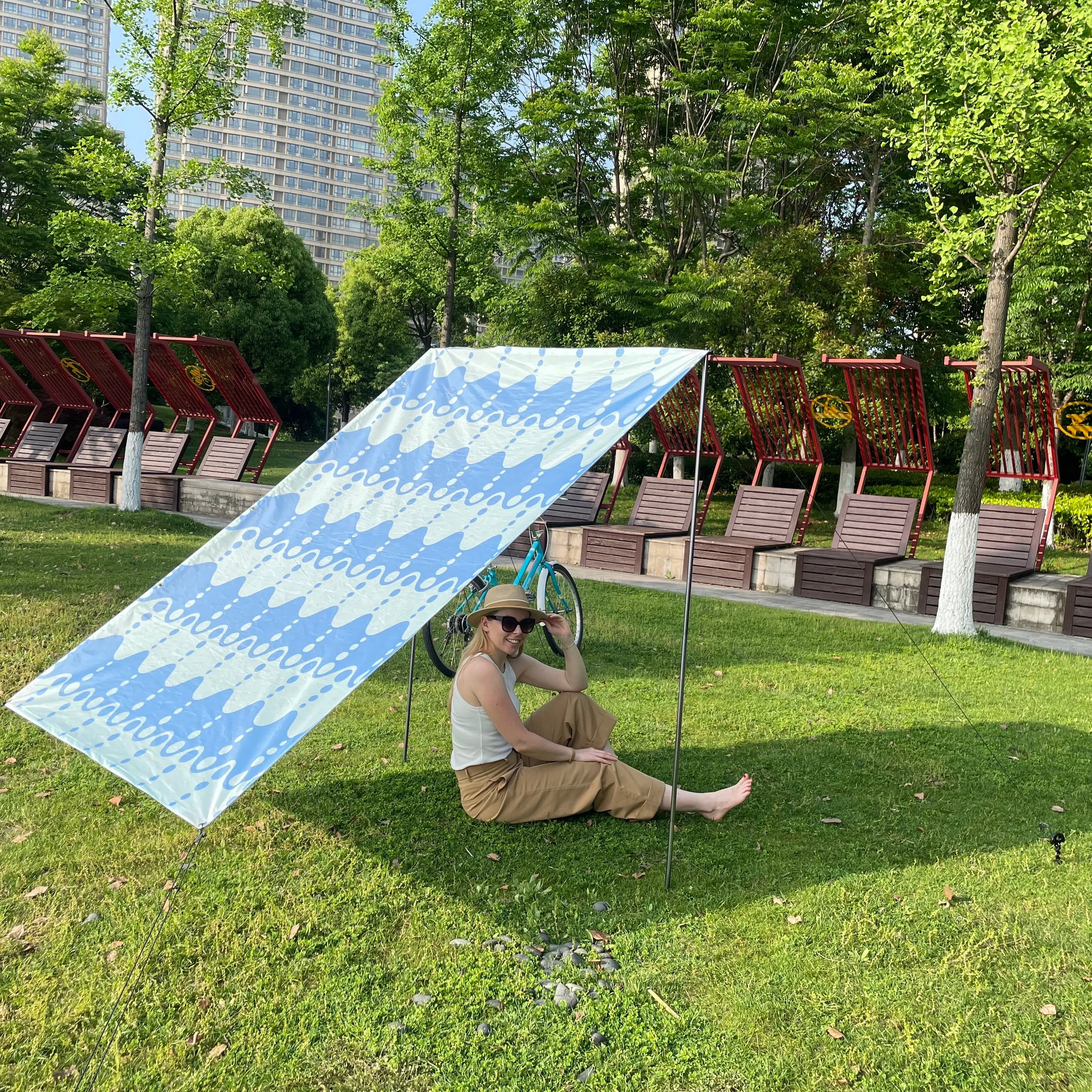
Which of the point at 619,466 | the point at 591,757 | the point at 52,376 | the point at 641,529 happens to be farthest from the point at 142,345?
the point at 591,757

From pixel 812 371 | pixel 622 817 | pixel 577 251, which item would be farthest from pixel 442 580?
pixel 577 251

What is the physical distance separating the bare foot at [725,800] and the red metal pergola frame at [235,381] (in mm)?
13848

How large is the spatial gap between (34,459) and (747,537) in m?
13.8

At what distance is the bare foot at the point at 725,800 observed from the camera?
186 inches

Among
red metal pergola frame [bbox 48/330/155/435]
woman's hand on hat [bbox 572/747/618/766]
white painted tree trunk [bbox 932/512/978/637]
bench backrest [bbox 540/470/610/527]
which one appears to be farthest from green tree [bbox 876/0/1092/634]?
red metal pergola frame [bbox 48/330/155/435]

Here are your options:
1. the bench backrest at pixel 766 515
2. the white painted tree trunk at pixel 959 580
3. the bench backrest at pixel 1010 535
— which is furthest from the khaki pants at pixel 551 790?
the bench backrest at pixel 766 515

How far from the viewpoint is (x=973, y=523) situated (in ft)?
33.0

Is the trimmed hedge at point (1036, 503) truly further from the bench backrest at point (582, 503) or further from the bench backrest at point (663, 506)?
the bench backrest at point (582, 503)

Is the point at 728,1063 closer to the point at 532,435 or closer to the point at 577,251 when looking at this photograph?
the point at 532,435

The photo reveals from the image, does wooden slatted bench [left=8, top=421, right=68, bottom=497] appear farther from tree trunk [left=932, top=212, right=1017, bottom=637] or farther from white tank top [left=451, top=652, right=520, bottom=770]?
white tank top [left=451, top=652, right=520, bottom=770]

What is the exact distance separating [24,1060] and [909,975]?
9.79ft

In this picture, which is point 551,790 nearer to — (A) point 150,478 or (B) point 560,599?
(B) point 560,599

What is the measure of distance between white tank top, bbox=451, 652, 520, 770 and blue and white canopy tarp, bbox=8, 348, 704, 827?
0.78m

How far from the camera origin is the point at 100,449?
18.2 meters
